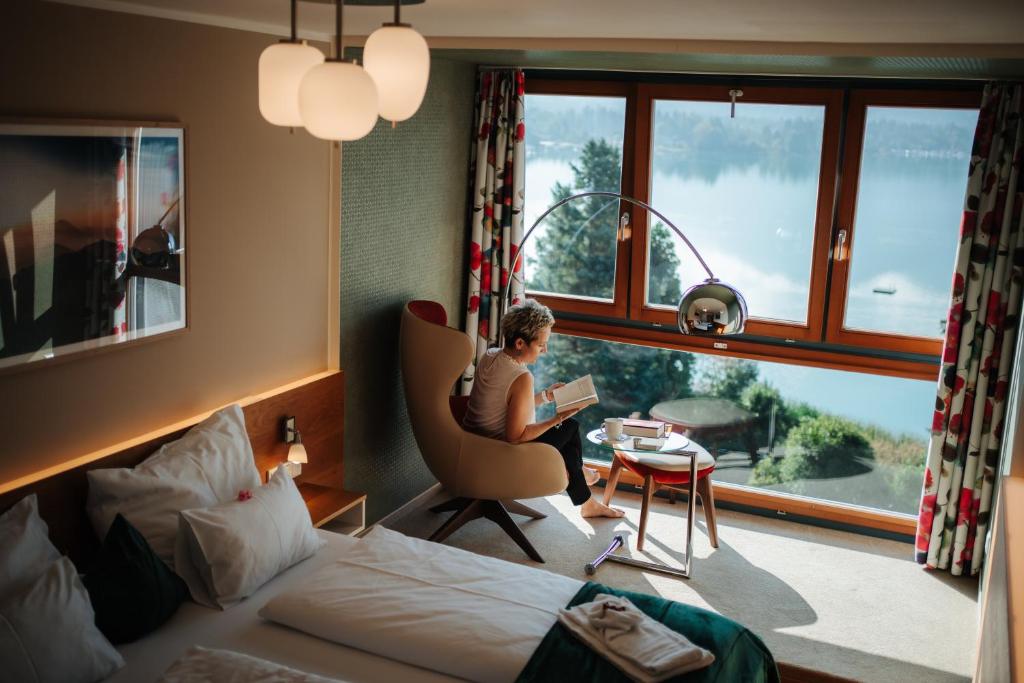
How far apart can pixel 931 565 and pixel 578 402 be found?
6.57ft

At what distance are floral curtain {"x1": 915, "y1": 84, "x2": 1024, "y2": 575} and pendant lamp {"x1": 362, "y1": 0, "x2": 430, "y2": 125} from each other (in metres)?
3.39

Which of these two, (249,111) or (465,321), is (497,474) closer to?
(465,321)

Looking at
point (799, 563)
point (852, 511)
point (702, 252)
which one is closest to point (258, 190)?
point (702, 252)

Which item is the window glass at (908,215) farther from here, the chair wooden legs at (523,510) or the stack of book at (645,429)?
the chair wooden legs at (523,510)

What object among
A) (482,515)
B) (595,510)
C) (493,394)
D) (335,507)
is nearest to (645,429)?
(595,510)

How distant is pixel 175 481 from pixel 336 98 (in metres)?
1.75

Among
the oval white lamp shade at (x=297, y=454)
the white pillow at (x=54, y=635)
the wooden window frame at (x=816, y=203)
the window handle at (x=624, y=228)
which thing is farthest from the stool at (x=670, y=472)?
the white pillow at (x=54, y=635)

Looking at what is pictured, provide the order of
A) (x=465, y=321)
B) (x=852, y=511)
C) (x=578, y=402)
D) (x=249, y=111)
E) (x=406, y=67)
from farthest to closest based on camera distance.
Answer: (x=465, y=321) < (x=852, y=511) < (x=578, y=402) < (x=249, y=111) < (x=406, y=67)

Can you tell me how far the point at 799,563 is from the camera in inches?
185

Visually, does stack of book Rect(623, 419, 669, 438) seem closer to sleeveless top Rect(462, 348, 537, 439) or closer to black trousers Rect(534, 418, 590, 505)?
black trousers Rect(534, 418, 590, 505)

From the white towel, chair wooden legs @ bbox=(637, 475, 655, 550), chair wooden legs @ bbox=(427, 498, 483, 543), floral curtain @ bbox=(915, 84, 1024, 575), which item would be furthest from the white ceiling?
chair wooden legs @ bbox=(427, 498, 483, 543)

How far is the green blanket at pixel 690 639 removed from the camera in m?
2.65

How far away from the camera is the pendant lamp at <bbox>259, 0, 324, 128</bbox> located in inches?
80.2

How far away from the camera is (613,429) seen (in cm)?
459
